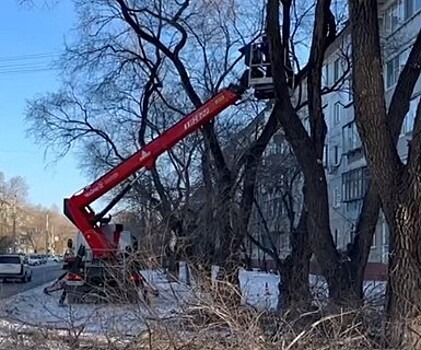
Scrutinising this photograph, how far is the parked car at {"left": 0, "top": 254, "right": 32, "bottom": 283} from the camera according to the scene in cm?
4478

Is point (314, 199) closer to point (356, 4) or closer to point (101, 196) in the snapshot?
point (356, 4)

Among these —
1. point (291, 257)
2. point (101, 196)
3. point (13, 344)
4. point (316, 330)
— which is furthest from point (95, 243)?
point (316, 330)

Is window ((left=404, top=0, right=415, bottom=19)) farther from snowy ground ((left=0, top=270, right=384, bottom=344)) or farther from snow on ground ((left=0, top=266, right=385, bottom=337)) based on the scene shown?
snowy ground ((left=0, top=270, right=384, bottom=344))

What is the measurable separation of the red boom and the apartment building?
3.99m

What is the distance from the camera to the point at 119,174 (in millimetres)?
22312

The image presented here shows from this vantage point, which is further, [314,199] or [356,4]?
[314,199]

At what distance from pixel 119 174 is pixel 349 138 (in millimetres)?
28373

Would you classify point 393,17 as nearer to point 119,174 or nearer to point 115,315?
point 119,174

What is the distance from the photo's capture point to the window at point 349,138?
46006mm

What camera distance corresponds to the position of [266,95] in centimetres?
1766

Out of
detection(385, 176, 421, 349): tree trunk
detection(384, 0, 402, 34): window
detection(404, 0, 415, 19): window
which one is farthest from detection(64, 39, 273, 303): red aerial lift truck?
detection(384, 0, 402, 34): window

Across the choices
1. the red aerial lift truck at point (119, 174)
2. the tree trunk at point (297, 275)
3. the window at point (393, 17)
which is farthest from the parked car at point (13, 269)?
the tree trunk at point (297, 275)

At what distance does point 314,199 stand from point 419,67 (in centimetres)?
278

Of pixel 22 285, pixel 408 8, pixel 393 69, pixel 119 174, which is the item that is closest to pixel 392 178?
pixel 119 174
